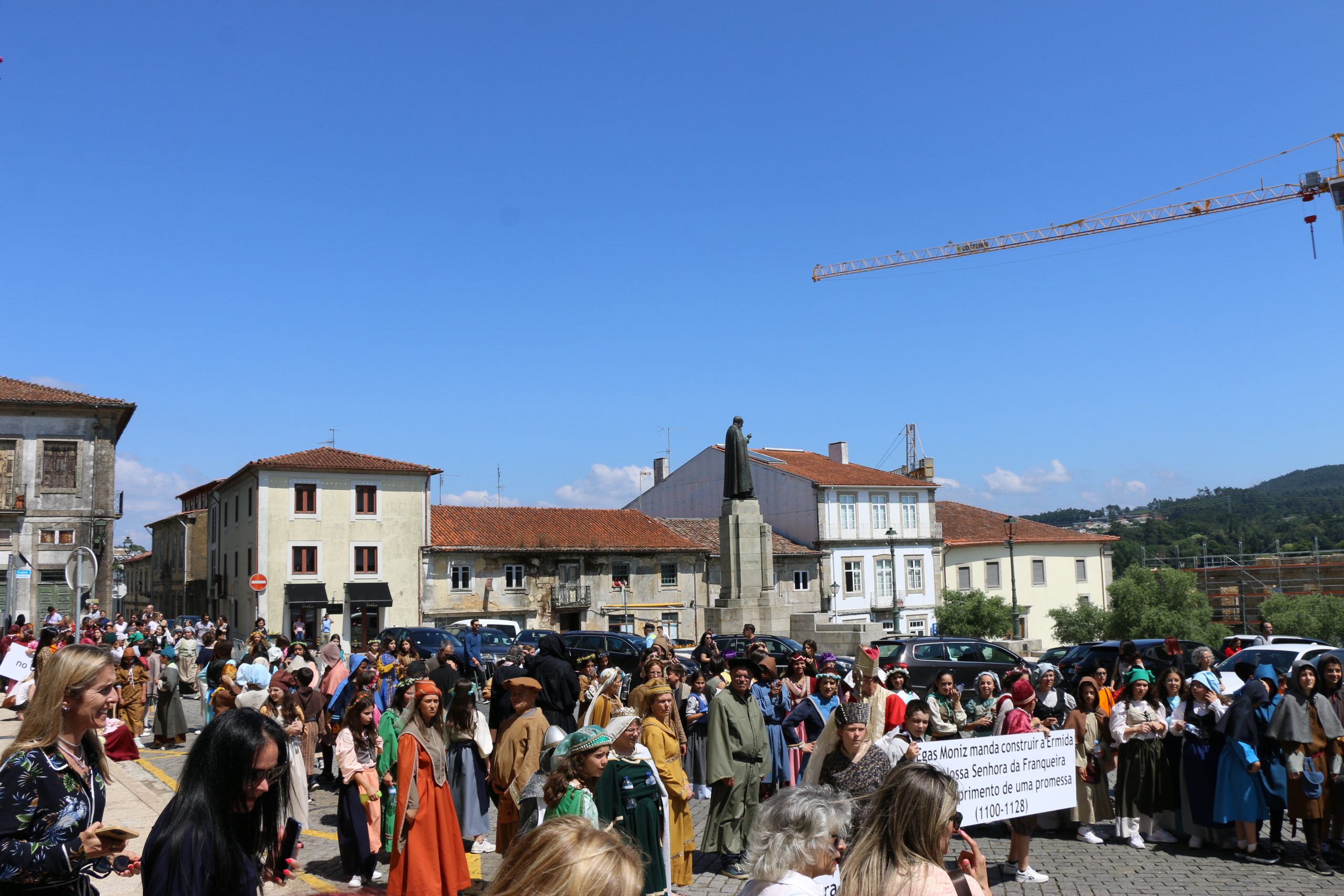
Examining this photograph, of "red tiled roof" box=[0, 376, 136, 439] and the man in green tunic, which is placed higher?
"red tiled roof" box=[0, 376, 136, 439]

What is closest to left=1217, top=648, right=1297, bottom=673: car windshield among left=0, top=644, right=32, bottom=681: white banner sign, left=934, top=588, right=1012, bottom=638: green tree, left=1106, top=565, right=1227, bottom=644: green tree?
left=0, top=644, right=32, bottom=681: white banner sign

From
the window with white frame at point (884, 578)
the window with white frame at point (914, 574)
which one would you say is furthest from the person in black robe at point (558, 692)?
the window with white frame at point (914, 574)

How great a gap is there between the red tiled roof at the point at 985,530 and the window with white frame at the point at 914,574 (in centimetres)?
226

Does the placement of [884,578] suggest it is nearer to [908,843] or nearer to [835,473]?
[835,473]

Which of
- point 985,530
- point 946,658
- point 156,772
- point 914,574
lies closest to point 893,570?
point 914,574

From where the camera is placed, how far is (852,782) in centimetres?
628

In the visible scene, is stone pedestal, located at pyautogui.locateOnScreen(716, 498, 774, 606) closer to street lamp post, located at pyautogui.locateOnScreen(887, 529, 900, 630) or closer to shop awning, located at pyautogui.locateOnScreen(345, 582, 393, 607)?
shop awning, located at pyautogui.locateOnScreen(345, 582, 393, 607)

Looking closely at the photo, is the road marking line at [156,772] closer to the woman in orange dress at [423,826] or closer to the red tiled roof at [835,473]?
the woman in orange dress at [423,826]

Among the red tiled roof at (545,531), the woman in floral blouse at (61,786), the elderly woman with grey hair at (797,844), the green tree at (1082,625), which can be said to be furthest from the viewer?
the red tiled roof at (545,531)

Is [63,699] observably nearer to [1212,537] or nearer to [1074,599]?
[1074,599]

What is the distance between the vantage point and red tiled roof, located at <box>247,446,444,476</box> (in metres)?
40.9

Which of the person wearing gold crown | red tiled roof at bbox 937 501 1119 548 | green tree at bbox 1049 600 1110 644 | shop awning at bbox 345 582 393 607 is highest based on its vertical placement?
red tiled roof at bbox 937 501 1119 548

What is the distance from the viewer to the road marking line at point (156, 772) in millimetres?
12008

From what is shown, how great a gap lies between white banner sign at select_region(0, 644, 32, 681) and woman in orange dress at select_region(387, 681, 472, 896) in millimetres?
9525
